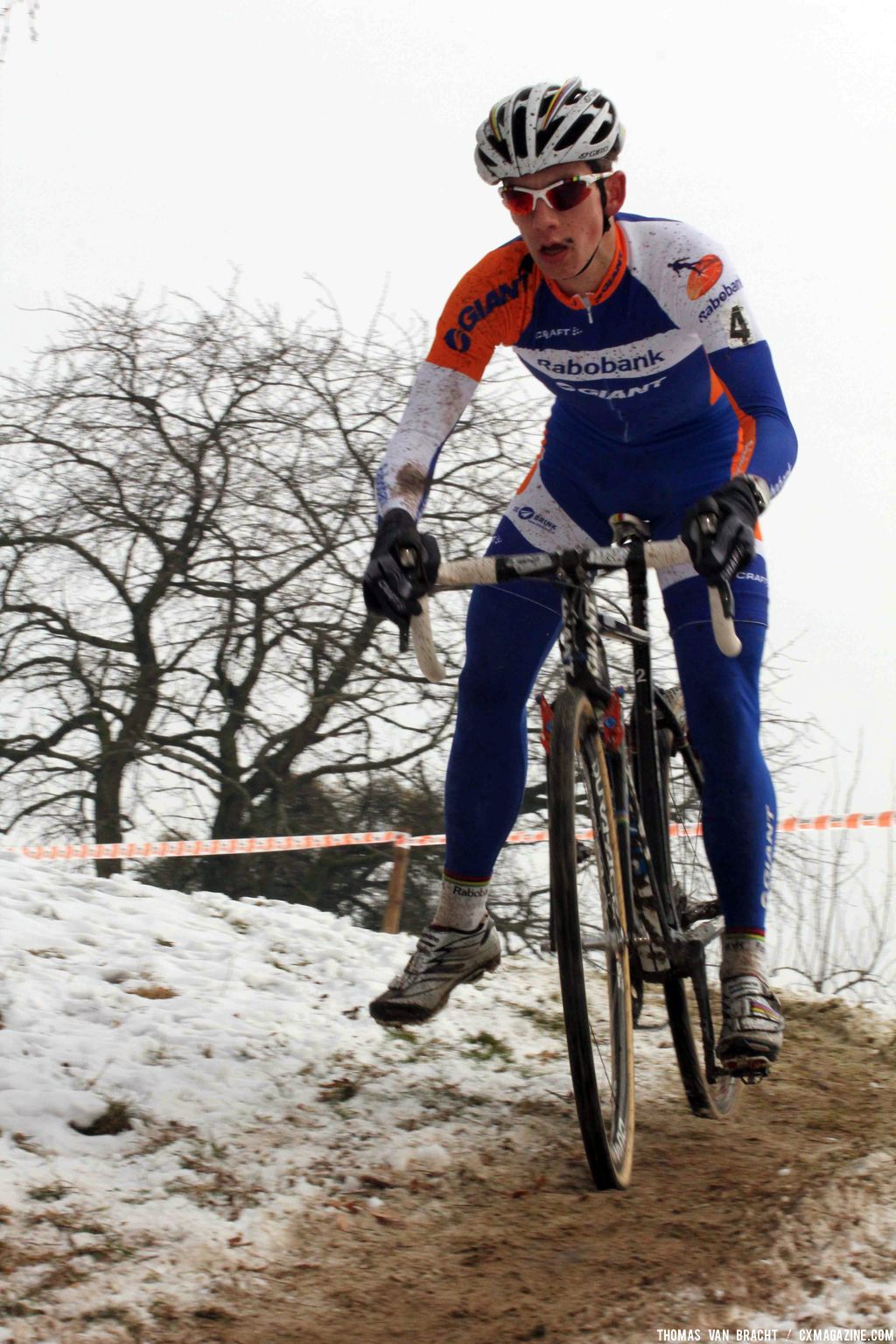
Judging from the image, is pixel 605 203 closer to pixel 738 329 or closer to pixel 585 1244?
pixel 738 329

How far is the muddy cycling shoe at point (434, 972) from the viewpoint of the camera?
3953mm

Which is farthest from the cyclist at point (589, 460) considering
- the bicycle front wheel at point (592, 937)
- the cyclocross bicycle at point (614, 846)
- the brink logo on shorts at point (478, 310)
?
the bicycle front wheel at point (592, 937)

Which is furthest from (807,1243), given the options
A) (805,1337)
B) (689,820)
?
(689,820)

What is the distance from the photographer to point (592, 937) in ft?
11.9

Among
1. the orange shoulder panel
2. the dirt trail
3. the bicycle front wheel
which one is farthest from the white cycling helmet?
the dirt trail

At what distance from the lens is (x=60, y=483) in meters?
12.1

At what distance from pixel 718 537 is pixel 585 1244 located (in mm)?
1626

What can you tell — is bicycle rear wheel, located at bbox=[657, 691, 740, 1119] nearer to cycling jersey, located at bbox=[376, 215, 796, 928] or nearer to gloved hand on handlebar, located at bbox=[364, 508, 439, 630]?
cycling jersey, located at bbox=[376, 215, 796, 928]

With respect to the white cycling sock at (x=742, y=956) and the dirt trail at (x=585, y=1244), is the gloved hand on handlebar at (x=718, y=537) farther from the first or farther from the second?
the dirt trail at (x=585, y=1244)

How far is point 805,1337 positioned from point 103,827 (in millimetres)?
10075

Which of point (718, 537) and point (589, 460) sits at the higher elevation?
point (589, 460)

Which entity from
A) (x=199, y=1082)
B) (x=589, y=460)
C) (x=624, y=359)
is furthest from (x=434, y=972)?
(x=624, y=359)

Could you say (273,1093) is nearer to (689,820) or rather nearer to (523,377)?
(689,820)

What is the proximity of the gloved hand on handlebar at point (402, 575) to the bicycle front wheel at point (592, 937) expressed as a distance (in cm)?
44
